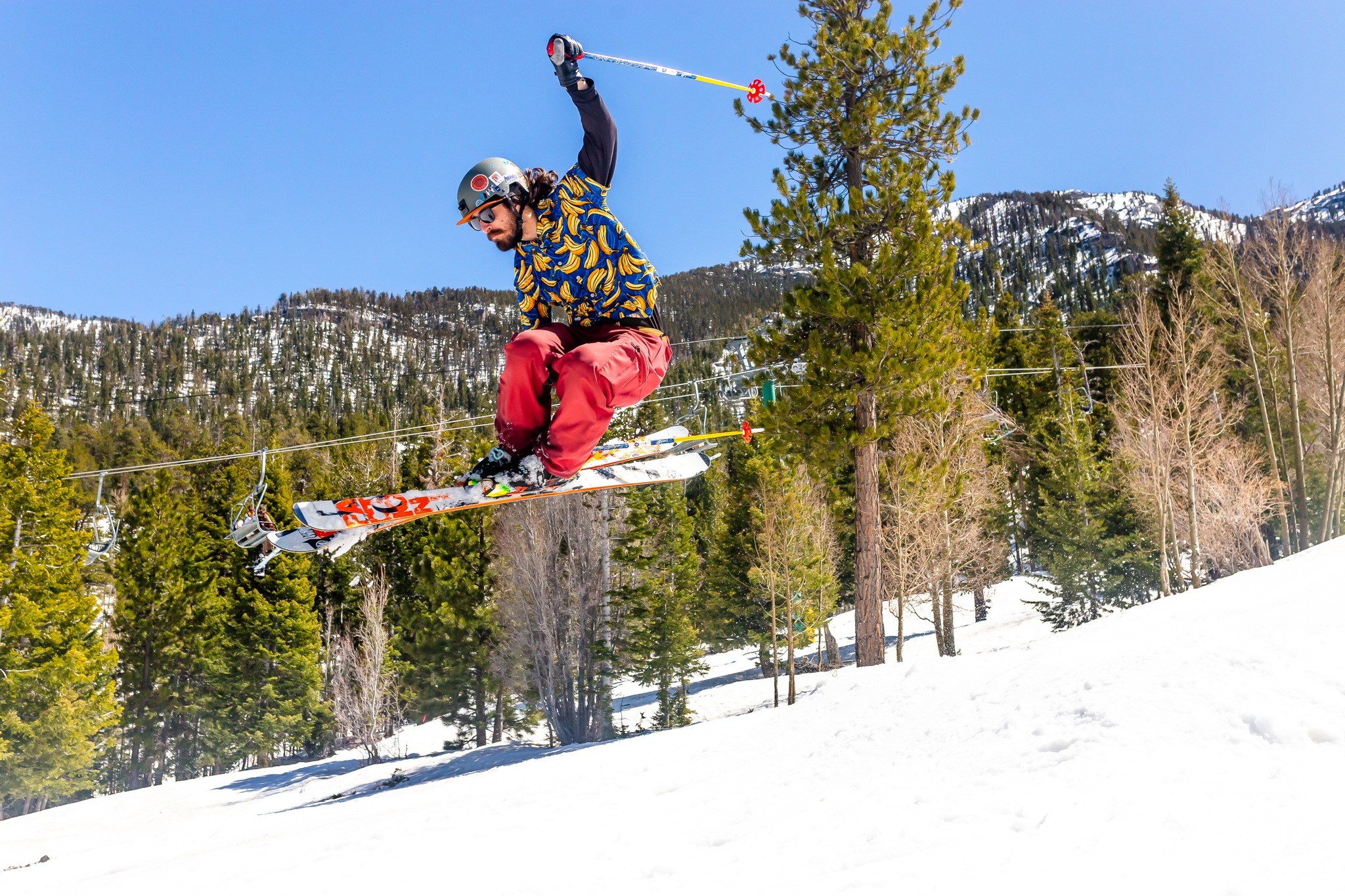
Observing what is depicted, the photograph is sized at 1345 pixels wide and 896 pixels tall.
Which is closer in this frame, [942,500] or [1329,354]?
[942,500]

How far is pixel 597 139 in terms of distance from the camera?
14.9ft

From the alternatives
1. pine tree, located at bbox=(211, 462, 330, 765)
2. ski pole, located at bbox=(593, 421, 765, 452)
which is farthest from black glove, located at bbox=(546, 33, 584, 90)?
pine tree, located at bbox=(211, 462, 330, 765)

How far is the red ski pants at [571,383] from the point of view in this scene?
13.4 feet

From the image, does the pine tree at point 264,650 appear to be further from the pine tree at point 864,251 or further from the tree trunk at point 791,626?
the pine tree at point 864,251

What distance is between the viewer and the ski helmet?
449 centimetres

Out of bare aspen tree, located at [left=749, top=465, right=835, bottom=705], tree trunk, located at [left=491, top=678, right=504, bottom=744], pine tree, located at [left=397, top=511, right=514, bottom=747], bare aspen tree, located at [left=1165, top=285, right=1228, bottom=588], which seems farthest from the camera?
tree trunk, located at [left=491, top=678, right=504, bottom=744]

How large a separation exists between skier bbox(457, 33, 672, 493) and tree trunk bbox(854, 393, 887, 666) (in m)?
8.86

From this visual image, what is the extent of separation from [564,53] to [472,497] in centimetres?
259

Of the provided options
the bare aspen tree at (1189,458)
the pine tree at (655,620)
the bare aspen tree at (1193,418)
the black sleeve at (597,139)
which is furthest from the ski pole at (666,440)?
the pine tree at (655,620)

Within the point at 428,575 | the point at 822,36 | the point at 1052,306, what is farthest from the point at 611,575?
the point at 1052,306

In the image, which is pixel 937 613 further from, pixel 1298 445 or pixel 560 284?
pixel 560 284

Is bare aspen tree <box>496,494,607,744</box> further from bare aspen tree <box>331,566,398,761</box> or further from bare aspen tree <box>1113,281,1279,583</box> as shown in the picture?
bare aspen tree <box>1113,281,1279,583</box>

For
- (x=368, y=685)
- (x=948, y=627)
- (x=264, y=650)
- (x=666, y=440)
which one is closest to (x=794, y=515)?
(x=948, y=627)

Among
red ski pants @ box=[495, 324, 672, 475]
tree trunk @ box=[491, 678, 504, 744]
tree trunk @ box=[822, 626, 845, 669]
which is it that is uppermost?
red ski pants @ box=[495, 324, 672, 475]
